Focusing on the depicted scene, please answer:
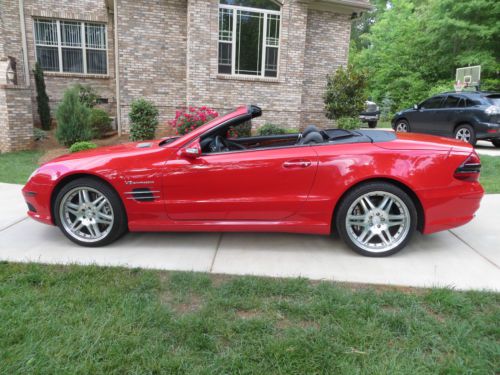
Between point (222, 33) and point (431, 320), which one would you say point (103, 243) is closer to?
point (431, 320)

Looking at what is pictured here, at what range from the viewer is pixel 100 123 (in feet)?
42.6

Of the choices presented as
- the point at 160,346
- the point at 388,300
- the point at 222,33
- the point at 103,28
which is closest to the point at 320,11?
the point at 222,33

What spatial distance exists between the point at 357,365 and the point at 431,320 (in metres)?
0.77

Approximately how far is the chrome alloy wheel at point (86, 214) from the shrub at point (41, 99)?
1133 cm

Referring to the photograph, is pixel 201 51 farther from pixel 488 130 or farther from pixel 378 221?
pixel 378 221

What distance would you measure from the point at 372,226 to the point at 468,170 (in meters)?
1.04

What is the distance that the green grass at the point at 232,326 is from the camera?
2.24m

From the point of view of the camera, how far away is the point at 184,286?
3152mm

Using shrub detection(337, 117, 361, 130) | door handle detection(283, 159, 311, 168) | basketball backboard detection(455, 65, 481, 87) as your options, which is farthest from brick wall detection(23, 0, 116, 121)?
basketball backboard detection(455, 65, 481, 87)

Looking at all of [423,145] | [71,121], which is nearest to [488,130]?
[423,145]

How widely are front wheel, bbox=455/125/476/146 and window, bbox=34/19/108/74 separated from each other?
40.5 ft

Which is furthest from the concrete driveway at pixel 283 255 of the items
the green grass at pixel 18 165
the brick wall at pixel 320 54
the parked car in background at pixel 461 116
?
the brick wall at pixel 320 54

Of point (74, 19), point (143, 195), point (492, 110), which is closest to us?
point (143, 195)

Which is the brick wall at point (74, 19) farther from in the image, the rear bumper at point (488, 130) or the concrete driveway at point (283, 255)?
the rear bumper at point (488, 130)
